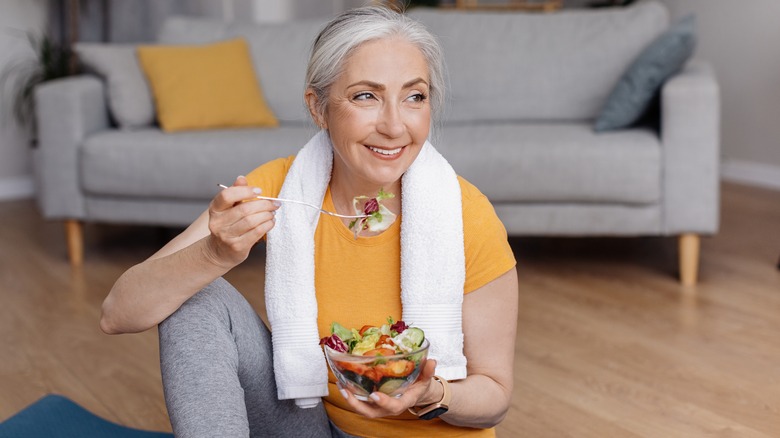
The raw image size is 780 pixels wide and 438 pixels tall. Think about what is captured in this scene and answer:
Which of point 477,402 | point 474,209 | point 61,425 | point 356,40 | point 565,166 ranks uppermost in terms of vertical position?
point 356,40

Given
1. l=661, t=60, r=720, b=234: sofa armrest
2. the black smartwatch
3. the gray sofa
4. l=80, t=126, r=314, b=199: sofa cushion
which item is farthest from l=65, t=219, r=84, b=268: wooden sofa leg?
the black smartwatch

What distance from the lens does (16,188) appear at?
5.19 metres

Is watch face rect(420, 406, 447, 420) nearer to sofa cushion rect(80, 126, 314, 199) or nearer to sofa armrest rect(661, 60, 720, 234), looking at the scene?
sofa armrest rect(661, 60, 720, 234)

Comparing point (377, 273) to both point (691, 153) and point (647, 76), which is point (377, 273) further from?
point (647, 76)

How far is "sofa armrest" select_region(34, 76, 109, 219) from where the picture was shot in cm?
357

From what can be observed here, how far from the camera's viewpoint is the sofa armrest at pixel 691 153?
3.09 metres

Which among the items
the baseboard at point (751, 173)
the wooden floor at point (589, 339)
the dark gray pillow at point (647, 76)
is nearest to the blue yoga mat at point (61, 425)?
the wooden floor at point (589, 339)

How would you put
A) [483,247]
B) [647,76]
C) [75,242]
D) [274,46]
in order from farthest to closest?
1. [274,46]
2. [75,242]
3. [647,76]
4. [483,247]

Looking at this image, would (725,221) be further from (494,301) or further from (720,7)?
(494,301)

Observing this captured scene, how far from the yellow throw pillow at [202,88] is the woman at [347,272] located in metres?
2.18

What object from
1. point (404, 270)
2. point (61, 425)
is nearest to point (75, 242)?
point (61, 425)

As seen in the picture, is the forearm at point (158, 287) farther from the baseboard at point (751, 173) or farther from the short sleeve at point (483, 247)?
the baseboard at point (751, 173)

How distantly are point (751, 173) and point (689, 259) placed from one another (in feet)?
6.47

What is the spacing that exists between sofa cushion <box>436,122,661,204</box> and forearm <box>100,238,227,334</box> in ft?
6.06
